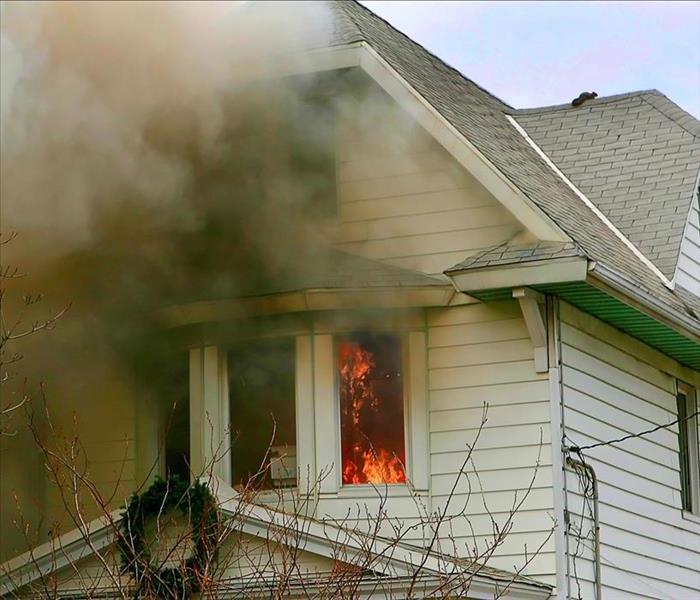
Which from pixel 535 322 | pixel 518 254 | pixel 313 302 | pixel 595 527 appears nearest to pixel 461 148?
pixel 518 254

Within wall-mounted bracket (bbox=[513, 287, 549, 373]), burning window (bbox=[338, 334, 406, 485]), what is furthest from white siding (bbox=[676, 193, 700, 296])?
burning window (bbox=[338, 334, 406, 485])

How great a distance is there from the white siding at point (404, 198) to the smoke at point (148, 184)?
283 mm

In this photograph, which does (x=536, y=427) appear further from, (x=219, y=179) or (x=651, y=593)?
(x=219, y=179)

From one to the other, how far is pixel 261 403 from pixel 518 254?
2.54m

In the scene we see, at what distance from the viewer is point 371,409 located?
13.2 meters

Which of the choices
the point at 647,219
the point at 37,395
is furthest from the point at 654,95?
the point at 37,395

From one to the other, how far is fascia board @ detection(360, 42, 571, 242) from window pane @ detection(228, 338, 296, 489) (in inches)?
79.7

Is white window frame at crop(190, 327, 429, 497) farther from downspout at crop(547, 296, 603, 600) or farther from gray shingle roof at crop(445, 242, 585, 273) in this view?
downspout at crop(547, 296, 603, 600)

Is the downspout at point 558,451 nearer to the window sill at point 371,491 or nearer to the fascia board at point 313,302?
the fascia board at point 313,302

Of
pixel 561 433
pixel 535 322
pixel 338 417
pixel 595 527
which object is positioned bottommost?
pixel 595 527

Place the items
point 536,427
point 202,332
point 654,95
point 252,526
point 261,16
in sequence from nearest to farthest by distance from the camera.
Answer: point 252,526
point 536,427
point 202,332
point 261,16
point 654,95

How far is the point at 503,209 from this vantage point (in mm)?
13023

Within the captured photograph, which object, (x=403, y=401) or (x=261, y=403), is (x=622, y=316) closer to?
(x=403, y=401)

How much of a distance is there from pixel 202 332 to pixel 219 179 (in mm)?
1510
